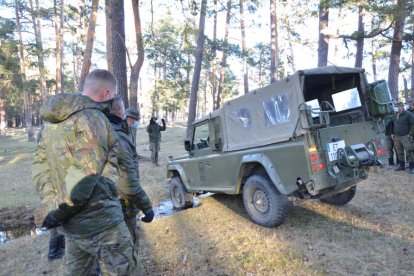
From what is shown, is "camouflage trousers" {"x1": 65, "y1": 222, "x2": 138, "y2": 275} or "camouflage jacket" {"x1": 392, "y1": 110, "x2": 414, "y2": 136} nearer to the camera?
"camouflage trousers" {"x1": 65, "y1": 222, "x2": 138, "y2": 275}

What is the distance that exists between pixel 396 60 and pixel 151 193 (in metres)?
10.4

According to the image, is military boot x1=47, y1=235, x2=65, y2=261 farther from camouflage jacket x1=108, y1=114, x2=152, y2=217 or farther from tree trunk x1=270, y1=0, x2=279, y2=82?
tree trunk x1=270, y1=0, x2=279, y2=82

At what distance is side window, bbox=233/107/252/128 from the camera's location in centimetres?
603

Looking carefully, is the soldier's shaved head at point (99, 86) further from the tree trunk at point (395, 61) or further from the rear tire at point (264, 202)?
the tree trunk at point (395, 61)

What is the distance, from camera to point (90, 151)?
2277 mm

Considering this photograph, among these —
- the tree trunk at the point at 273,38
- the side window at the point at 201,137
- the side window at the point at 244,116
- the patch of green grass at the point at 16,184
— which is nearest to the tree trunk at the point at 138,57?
the patch of green grass at the point at 16,184

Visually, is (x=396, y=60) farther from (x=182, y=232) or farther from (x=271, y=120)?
(x=182, y=232)

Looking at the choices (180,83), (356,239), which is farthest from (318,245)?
(180,83)

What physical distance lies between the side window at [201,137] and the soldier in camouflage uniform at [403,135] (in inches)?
218

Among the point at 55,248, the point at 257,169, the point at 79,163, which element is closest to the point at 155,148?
the point at 257,169

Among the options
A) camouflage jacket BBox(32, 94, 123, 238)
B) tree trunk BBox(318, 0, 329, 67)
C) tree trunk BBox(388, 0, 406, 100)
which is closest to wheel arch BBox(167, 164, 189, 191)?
camouflage jacket BBox(32, 94, 123, 238)

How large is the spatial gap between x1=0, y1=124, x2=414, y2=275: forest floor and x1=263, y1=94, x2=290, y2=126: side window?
57.5 inches

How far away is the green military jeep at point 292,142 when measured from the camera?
4.84 m

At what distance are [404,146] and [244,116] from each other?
547cm
